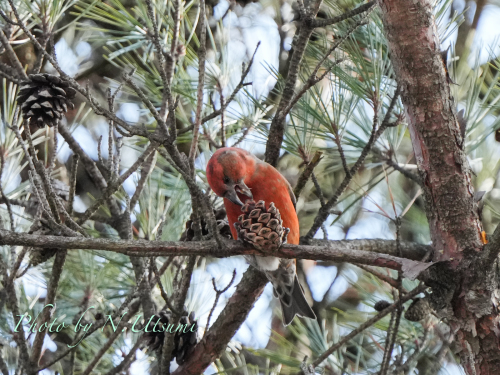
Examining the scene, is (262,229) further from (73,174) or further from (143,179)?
(143,179)

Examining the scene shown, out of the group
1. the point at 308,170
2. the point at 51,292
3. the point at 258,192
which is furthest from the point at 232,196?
the point at 51,292

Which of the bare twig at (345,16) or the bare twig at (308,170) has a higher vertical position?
the bare twig at (345,16)

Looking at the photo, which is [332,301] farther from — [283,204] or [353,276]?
[283,204]

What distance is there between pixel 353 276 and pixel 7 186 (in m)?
1.90

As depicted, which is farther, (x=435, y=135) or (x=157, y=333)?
(x=157, y=333)

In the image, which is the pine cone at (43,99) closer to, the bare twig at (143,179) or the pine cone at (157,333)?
the bare twig at (143,179)

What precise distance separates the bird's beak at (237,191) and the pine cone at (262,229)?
383 millimetres

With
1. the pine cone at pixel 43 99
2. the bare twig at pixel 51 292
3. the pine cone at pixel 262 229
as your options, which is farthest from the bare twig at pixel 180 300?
the pine cone at pixel 43 99

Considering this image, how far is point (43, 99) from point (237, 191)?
71 cm

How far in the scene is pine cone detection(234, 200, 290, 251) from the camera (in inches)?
57.2

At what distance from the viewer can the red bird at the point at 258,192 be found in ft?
6.45

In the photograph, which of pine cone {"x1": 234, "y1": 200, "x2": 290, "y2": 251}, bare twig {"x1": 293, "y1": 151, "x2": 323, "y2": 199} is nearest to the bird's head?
bare twig {"x1": 293, "y1": 151, "x2": 323, "y2": 199}

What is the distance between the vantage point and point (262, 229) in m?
1.46

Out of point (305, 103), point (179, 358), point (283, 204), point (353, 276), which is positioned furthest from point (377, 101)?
point (353, 276)
